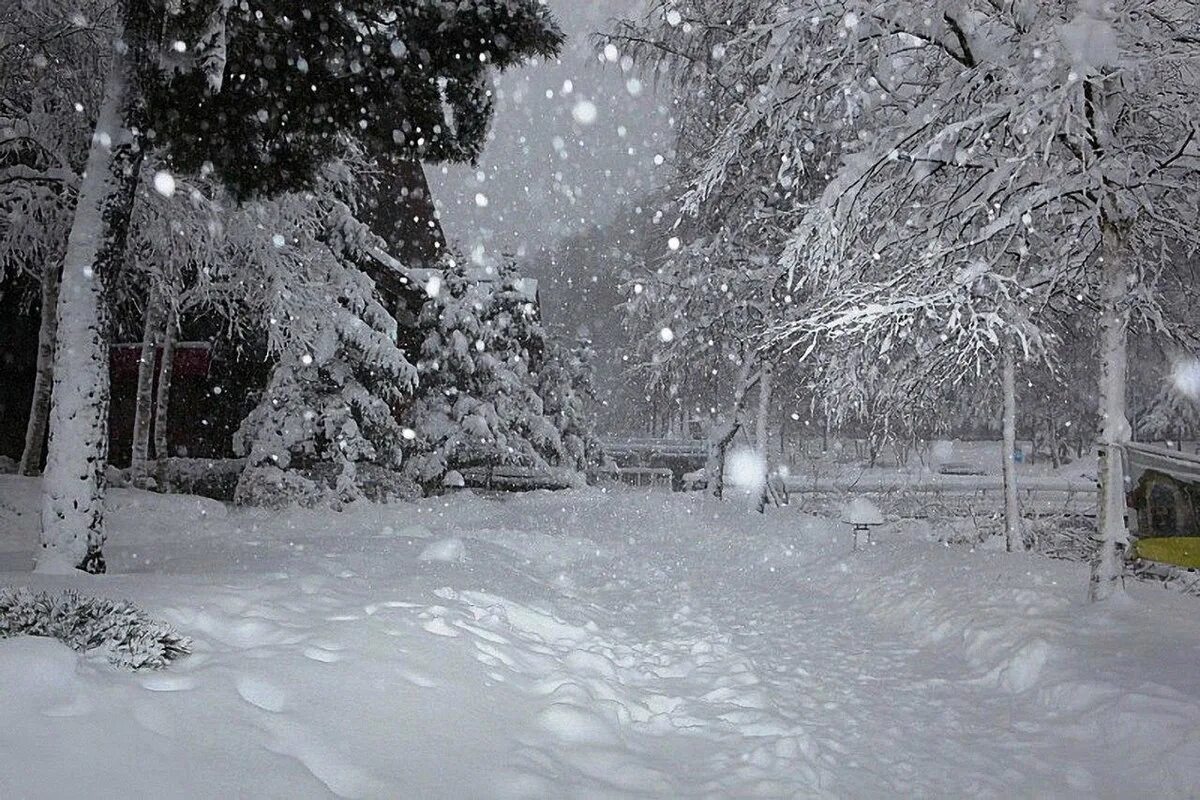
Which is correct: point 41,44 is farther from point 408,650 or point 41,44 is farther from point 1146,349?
point 1146,349

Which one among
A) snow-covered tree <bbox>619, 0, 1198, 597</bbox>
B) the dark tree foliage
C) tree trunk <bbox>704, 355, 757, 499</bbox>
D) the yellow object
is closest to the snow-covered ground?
the yellow object

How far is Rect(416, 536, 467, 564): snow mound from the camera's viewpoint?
8.70 m

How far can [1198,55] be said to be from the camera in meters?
5.14

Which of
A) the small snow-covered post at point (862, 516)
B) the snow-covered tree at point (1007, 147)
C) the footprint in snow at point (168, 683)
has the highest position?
the snow-covered tree at point (1007, 147)

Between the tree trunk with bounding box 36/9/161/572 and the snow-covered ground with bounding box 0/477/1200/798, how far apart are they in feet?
2.63

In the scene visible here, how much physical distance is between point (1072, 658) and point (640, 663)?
3.12 meters

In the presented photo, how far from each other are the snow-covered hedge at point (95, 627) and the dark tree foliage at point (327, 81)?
4.68m

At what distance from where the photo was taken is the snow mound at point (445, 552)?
8695 millimetres

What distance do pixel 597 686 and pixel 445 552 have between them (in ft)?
14.8

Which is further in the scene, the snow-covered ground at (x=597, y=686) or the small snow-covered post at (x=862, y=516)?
the small snow-covered post at (x=862, y=516)

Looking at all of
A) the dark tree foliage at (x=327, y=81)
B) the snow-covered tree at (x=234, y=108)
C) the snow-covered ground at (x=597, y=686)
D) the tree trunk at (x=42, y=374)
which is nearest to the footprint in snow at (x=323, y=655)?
the snow-covered ground at (x=597, y=686)

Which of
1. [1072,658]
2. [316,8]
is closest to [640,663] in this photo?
[1072,658]

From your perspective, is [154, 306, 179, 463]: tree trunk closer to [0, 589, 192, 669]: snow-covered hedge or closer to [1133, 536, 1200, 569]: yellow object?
[0, 589, 192, 669]: snow-covered hedge

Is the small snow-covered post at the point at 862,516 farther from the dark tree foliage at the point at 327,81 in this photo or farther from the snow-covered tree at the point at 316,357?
the snow-covered tree at the point at 316,357
